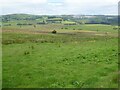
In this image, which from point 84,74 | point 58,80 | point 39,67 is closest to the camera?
point 58,80

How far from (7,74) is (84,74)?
6.88 meters

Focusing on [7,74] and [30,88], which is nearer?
[30,88]

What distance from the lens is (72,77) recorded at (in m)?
24.4

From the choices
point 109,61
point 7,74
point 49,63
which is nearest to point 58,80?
point 7,74

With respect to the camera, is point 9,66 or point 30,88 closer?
point 30,88

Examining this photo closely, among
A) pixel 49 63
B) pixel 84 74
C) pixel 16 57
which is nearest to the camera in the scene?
pixel 84 74

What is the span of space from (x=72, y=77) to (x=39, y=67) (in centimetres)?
534

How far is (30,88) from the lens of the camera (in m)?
21.6

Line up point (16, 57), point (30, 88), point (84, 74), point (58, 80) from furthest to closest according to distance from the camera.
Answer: point (16, 57), point (84, 74), point (58, 80), point (30, 88)

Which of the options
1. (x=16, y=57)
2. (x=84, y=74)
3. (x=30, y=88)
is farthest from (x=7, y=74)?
(x=16, y=57)

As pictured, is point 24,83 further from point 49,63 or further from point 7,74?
point 49,63

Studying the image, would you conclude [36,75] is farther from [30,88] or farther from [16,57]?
[16,57]

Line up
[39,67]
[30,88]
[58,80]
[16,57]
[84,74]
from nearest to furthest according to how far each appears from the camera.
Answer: [30,88]
[58,80]
[84,74]
[39,67]
[16,57]

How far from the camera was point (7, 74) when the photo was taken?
2598 cm
